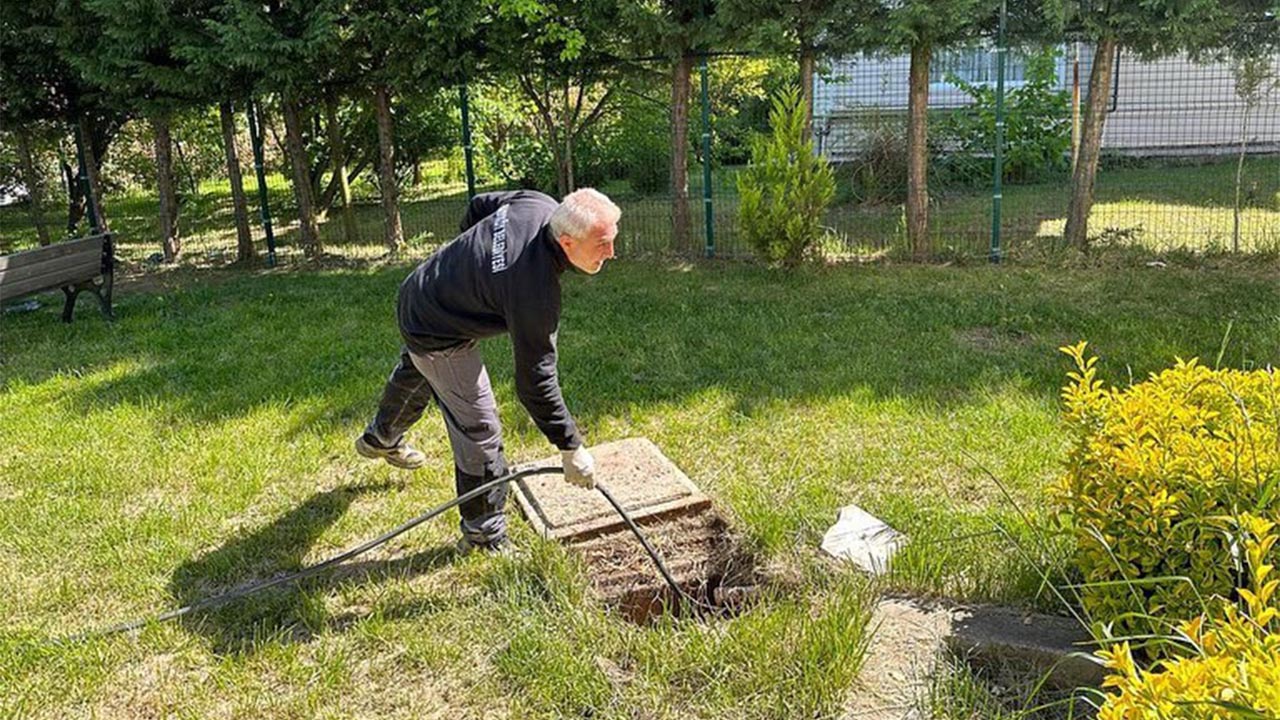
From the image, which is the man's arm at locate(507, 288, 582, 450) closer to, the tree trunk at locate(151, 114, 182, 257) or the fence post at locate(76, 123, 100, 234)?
the tree trunk at locate(151, 114, 182, 257)

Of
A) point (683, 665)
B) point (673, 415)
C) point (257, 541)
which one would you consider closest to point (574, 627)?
point (683, 665)

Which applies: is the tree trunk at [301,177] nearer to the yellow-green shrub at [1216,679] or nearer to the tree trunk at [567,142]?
the tree trunk at [567,142]

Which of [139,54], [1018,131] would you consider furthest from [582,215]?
[1018,131]

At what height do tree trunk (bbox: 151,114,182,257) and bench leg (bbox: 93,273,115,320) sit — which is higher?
tree trunk (bbox: 151,114,182,257)

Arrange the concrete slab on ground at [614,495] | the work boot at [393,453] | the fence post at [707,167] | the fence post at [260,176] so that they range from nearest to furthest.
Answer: the concrete slab on ground at [614,495], the work boot at [393,453], the fence post at [707,167], the fence post at [260,176]

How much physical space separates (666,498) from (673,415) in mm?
1094

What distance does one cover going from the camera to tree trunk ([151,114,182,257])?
10.5 meters

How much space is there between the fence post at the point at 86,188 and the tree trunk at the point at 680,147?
22.4 ft

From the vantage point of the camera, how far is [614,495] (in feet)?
13.5

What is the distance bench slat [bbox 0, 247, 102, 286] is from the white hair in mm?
5998

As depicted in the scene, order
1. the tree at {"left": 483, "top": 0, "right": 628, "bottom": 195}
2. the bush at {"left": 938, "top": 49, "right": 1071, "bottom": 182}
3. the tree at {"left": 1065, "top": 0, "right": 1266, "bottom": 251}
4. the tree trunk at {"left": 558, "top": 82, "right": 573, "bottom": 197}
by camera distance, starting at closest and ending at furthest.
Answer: the tree at {"left": 1065, "top": 0, "right": 1266, "bottom": 251}, the tree at {"left": 483, "top": 0, "right": 628, "bottom": 195}, the tree trunk at {"left": 558, "top": 82, "right": 573, "bottom": 197}, the bush at {"left": 938, "top": 49, "right": 1071, "bottom": 182}

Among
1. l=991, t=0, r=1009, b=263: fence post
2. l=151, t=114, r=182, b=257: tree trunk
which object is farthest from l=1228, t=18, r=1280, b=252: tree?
l=151, t=114, r=182, b=257: tree trunk

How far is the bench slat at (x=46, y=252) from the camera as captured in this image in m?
7.12

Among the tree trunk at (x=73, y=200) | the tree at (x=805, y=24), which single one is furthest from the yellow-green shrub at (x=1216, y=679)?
the tree trunk at (x=73, y=200)
